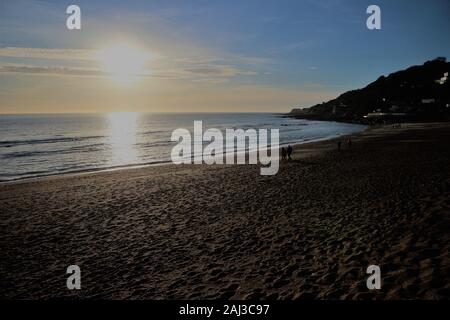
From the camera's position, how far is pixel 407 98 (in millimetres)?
145125

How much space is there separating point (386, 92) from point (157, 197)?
587 ft

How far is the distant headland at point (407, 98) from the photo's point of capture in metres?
101

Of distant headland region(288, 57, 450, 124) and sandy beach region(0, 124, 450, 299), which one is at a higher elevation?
distant headland region(288, 57, 450, 124)

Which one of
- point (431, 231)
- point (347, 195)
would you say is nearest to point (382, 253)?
point (431, 231)

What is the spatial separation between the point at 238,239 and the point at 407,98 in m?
163

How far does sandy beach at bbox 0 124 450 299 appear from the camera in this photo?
22.9ft

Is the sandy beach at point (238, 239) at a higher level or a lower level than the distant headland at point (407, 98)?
lower

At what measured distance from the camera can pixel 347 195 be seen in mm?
14281

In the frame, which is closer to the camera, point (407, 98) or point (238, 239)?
point (238, 239)

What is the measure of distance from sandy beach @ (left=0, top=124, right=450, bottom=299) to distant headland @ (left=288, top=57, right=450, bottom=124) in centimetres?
9210

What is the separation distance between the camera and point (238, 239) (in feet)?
33.1

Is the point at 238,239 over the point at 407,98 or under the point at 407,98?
under

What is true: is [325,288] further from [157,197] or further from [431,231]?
[157,197]

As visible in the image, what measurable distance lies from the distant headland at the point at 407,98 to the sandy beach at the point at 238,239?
302ft
